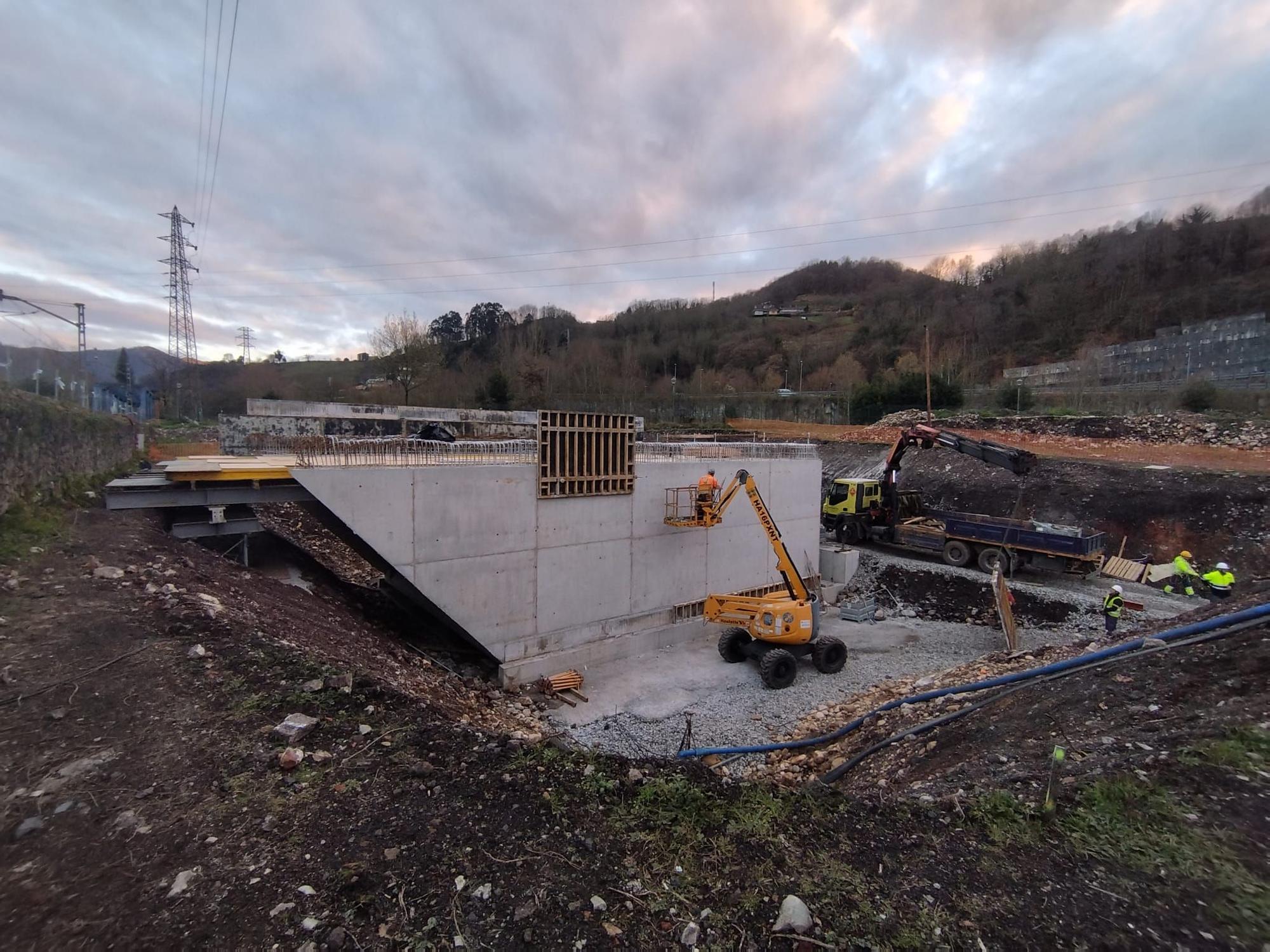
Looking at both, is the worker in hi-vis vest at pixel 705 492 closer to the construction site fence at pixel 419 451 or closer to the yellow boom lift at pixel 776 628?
the yellow boom lift at pixel 776 628

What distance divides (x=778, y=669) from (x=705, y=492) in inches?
174

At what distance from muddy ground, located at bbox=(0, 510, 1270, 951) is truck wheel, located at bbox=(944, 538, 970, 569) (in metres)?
13.3

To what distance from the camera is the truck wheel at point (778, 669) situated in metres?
11.6

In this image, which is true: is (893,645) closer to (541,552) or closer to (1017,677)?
(1017,677)

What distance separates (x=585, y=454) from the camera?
42.8 ft

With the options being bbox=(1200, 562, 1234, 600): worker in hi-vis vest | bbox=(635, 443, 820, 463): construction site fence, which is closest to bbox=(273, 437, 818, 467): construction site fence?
bbox=(635, 443, 820, 463): construction site fence

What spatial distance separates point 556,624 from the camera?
510 inches

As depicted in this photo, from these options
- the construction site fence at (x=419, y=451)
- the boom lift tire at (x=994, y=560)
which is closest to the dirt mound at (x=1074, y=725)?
the construction site fence at (x=419, y=451)

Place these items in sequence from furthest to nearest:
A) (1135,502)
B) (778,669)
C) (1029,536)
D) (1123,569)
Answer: (1135,502) → (1123,569) → (1029,536) → (778,669)

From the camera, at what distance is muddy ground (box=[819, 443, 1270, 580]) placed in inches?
693

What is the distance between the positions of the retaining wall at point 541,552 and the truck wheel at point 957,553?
7.07m

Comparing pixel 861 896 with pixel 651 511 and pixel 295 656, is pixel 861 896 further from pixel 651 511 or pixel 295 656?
pixel 651 511

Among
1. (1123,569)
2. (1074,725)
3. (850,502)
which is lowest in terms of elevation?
(1123,569)

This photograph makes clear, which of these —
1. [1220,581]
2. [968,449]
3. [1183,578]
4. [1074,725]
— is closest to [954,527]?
[968,449]
